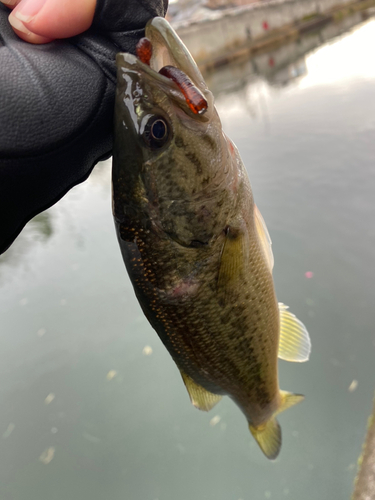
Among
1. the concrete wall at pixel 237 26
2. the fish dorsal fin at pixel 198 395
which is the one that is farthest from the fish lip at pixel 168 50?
the concrete wall at pixel 237 26

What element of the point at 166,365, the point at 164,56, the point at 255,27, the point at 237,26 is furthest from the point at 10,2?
the point at 255,27

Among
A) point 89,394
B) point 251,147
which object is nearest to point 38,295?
point 89,394

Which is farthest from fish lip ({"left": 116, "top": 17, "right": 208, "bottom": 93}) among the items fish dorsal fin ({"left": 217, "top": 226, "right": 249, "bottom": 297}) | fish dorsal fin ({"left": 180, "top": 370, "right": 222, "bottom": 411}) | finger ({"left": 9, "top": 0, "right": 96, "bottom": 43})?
fish dorsal fin ({"left": 180, "top": 370, "right": 222, "bottom": 411})

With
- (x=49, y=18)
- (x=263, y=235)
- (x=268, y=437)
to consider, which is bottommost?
(x=268, y=437)

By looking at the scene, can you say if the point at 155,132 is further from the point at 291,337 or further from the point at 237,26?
the point at 237,26

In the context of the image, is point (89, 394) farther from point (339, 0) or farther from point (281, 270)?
point (339, 0)

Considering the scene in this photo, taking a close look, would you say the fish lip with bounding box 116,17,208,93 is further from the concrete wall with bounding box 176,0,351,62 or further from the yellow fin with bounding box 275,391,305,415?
the concrete wall with bounding box 176,0,351,62

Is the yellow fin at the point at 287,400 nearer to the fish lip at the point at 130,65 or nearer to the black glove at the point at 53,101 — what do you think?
the black glove at the point at 53,101
